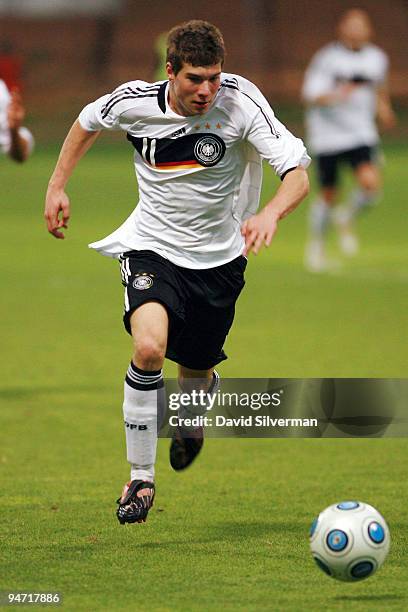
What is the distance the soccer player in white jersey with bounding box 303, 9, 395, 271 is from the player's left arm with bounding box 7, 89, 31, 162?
9.03 m

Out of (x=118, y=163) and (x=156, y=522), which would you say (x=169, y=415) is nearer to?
(x=156, y=522)

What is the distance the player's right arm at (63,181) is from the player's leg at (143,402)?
25.2 inches

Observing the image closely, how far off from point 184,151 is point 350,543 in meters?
2.29

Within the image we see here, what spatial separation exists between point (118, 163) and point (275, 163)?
2821 cm

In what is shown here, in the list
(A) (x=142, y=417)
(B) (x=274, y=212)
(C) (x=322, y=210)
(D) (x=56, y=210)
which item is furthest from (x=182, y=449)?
(C) (x=322, y=210)

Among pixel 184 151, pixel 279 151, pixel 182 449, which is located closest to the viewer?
pixel 279 151

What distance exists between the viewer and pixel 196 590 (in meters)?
5.44

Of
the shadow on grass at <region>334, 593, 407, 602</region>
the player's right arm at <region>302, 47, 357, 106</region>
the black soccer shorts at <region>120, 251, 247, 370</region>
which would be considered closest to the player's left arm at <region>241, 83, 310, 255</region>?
the black soccer shorts at <region>120, 251, 247, 370</region>

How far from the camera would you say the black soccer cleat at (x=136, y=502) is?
636cm

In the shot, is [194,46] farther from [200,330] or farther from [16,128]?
[16,128]

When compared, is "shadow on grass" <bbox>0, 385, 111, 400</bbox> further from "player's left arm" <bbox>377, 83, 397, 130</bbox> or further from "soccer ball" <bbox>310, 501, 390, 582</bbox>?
"player's left arm" <bbox>377, 83, 397, 130</bbox>

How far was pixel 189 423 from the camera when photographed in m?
7.73

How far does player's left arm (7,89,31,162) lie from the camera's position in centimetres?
881

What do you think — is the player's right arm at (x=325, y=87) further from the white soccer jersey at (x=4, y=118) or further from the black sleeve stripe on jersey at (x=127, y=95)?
the black sleeve stripe on jersey at (x=127, y=95)
